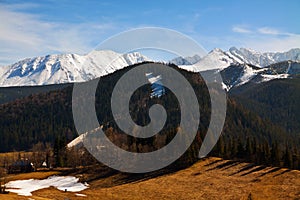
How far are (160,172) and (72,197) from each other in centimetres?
3009

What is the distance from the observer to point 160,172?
4141 inches

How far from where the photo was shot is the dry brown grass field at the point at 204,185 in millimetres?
80562

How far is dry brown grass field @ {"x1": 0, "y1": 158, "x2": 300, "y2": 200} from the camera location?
80562mm

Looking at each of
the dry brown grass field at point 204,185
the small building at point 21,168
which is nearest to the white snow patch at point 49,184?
the dry brown grass field at point 204,185

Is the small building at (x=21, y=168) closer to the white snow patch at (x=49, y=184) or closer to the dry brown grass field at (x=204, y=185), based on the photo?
the white snow patch at (x=49, y=184)

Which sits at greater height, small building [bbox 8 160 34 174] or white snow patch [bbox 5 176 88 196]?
small building [bbox 8 160 34 174]

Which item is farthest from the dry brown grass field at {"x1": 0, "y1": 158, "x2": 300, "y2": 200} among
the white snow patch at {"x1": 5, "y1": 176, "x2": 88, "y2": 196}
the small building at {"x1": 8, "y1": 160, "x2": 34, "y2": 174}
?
the small building at {"x1": 8, "y1": 160, "x2": 34, "y2": 174}

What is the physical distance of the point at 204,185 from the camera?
291ft

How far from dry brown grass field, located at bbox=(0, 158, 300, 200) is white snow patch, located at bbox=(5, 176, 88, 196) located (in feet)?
9.89

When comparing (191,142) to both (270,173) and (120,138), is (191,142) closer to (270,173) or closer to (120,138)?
(270,173)

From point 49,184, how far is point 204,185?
40.0 meters

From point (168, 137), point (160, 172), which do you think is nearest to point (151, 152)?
point (168, 137)

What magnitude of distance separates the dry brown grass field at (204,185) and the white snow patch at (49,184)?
3.01m

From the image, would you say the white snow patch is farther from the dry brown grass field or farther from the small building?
the small building
